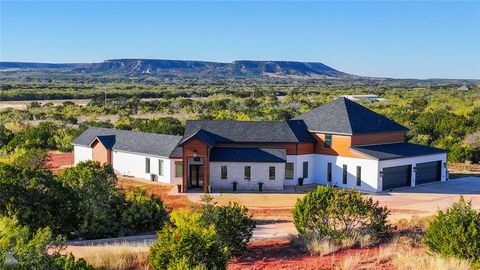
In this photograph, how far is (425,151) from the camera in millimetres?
36094

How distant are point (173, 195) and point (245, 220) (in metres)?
14.7

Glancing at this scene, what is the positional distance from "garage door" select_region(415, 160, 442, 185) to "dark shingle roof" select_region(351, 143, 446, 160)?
790 millimetres

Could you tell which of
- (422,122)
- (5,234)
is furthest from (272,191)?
(422,122)

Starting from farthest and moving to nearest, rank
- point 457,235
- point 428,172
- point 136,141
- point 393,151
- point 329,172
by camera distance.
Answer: point 136,141
point 428,172
point 329,172
point 393,151
point 457,235

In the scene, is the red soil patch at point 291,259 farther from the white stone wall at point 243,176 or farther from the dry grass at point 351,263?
the white stone wall at point 243,176

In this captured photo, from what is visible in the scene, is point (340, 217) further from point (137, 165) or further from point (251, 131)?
point (137, 165)

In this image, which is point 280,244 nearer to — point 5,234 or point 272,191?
point 5,234

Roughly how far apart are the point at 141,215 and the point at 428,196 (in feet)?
58.1

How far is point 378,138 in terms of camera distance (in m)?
36.5

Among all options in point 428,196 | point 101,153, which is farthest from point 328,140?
point 101,153

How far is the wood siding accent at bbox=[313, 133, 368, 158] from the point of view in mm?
34969

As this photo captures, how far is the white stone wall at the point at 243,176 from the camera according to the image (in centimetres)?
3447

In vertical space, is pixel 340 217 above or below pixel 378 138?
below

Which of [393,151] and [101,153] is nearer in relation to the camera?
[393,151]
